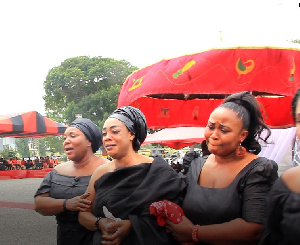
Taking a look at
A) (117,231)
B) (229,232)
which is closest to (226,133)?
(229,232)

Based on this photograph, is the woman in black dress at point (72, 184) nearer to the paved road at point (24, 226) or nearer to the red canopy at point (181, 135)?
the paved road at point (24, 226)

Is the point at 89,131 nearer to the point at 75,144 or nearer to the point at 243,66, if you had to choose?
the point at 75,144

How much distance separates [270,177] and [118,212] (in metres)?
0.88

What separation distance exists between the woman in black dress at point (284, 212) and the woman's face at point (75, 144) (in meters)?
1.76

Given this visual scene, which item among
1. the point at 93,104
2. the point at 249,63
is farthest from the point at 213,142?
the point at 93,104

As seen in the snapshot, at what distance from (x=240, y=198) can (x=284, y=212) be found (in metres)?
0.42

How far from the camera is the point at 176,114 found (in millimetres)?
5410

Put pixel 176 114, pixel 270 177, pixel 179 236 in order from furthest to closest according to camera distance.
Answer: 1. pixel 176 114
2. pixel 179 236
3. pixel 270 177

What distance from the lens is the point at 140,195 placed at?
6.72 feet

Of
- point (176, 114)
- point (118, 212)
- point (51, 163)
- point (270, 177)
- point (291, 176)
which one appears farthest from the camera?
point (51, 163)

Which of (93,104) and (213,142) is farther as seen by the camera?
(93,104)

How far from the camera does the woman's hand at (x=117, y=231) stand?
2035 mm

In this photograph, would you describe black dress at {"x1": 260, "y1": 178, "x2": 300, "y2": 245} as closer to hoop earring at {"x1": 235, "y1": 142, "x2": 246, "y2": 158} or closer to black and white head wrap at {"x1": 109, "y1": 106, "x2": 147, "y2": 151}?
hoop earring at {"x1": 235, "y1": 142, "x2": 246, "y2": 158}

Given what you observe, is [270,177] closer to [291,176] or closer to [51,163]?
[291,176]
